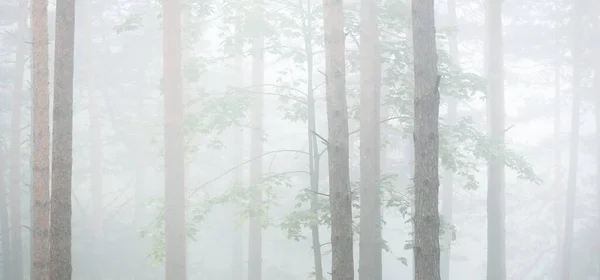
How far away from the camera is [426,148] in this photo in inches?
314

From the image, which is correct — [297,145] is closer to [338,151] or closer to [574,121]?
[574,121]

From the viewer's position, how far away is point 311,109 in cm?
1339

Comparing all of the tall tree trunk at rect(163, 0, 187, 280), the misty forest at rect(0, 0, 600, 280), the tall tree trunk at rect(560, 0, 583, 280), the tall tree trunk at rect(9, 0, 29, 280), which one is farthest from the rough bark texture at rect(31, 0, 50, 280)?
the tall tree trunk at rect(560, 0, 583, 280)

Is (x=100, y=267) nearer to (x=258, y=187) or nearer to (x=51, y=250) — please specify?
(x=258, y=187)

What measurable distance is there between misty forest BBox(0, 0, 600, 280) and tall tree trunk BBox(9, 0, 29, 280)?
0.29 ft

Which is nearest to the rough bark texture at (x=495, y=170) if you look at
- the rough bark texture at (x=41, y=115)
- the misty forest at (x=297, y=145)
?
the misty forest at (x=297, y=145)

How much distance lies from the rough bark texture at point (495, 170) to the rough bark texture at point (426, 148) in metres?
7.22

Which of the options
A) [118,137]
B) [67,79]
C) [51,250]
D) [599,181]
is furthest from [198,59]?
[599,181]

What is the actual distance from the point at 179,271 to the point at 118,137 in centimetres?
1687

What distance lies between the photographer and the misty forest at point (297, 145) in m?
9.26

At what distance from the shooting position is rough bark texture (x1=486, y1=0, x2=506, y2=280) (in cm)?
1534

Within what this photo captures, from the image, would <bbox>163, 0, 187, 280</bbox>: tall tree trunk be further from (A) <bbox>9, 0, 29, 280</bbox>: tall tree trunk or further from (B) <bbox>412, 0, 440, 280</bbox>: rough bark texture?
(A) <bbox>9, 0, 29, 280</bbox>: tall tree trunk

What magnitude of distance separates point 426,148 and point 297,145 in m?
26.5

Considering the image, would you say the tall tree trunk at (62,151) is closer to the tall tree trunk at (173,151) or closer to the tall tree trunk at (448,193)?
the tall tree trunk at (173,151)
